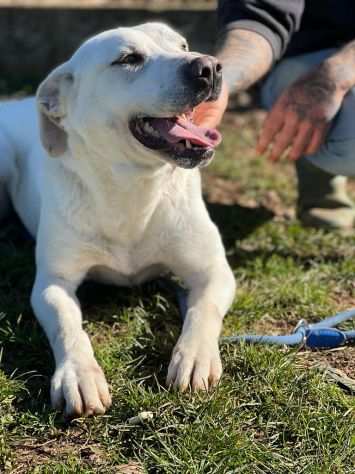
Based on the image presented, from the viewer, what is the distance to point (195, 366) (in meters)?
2.57

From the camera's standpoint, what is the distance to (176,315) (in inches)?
124

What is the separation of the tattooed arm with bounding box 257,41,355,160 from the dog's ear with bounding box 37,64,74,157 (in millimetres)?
942

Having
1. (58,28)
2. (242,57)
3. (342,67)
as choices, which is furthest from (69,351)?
(58,28)

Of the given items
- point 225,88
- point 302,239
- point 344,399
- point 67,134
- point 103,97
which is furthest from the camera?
point 302,239

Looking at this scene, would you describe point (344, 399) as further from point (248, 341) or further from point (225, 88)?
point (225, 88)

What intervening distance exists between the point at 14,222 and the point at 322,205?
1577 millimetres

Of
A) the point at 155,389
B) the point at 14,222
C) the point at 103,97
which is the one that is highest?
the point at 103,97

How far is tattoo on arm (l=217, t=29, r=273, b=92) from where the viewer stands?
358 centimetres

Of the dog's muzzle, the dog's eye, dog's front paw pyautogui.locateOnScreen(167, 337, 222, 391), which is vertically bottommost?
dog's front paw pyautogui.locateOnScreen(167, 337, 222, 391)

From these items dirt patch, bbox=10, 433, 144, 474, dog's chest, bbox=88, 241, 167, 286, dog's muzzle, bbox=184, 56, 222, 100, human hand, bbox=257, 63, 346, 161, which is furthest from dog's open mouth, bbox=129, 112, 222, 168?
dirt patch, bbox=10, 433, 144, 474

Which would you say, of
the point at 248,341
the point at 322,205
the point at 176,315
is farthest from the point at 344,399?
the point at 322,205

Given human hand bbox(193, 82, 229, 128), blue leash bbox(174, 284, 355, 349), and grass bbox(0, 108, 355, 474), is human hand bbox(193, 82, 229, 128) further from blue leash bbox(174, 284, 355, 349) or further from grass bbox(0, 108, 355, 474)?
blue leash bbox(174, 284, 355, 349)

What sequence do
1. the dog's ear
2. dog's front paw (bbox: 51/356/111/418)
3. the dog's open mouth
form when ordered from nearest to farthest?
dog's front paw (bbox: 51/356/111/418), the dog's open mouth, the dog's ear

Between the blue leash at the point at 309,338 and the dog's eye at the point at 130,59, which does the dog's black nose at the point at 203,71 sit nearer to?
the dog's eye at the point at 130,59
